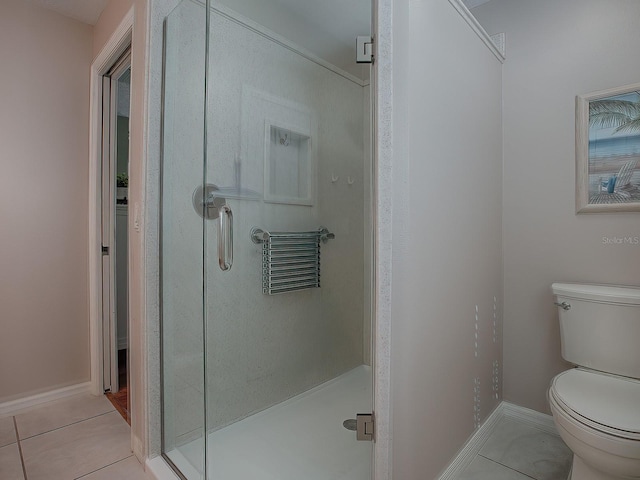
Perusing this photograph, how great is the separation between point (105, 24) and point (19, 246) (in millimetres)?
1440

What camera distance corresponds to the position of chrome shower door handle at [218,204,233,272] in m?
1.36

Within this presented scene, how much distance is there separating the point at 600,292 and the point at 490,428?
2.83 feet

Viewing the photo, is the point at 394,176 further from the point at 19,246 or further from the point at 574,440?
the point at 19,246

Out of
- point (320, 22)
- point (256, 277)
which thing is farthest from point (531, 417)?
point (320, 22)

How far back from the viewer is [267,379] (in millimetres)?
1389

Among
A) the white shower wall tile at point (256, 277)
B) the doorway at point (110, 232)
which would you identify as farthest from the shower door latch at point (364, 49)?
the doorway at point (110, 232)

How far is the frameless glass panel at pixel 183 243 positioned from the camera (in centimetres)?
145

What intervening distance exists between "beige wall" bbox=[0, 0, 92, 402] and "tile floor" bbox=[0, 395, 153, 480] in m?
0.24

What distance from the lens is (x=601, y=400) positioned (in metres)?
1.29

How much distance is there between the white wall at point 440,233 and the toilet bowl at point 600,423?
1.25 feet

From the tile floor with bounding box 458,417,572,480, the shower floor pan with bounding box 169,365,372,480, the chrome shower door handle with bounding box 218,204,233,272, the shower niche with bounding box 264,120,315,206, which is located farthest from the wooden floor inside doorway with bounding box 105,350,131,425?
the tile floor with bounding box 458,417,572,480

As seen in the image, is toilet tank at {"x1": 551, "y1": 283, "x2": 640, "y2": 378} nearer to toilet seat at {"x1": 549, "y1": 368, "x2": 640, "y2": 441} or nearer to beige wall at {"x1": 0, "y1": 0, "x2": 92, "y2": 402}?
toilet seat at {"x1": 549, "y1": 368, "x2": 640, "y2": 441}

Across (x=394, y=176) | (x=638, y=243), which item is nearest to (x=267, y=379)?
(x=394, y=176)

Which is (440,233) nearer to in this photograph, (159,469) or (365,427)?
(365,427)
